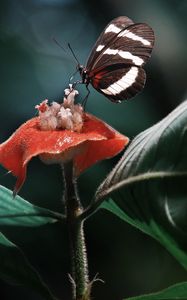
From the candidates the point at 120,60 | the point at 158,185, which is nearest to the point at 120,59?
the point at 120,60

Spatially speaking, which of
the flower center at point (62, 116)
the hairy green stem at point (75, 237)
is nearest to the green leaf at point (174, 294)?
the hairy green stem at point (75, 237)

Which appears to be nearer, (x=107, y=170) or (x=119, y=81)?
(x=119, y=81)

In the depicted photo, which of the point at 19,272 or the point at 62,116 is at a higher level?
the point at 62,116

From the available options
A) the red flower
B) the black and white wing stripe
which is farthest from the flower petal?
the black and white wing stripe

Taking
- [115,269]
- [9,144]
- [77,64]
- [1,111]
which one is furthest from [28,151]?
[1,111]

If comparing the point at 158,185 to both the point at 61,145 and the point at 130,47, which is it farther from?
the point at 130,47
